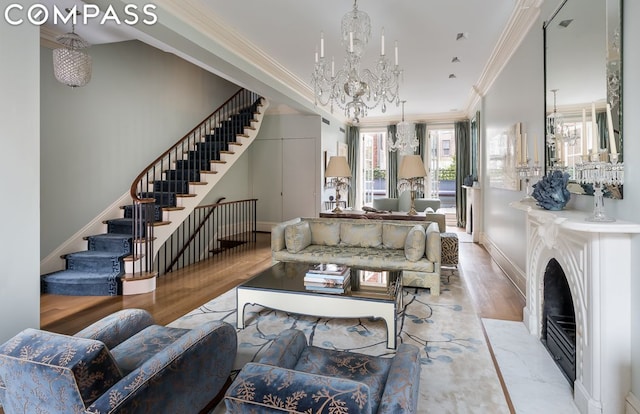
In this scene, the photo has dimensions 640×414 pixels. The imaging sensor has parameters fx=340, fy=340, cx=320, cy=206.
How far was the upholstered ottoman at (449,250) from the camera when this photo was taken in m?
4.60

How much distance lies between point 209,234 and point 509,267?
225 inches

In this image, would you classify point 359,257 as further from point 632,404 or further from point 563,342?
point 632,404

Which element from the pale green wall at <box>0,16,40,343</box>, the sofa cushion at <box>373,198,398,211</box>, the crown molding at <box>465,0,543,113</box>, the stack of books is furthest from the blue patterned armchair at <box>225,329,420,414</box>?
the sofa cushion at <box>373,198,398,211</box>

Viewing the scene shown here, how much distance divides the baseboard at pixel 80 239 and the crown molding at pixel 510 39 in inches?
235

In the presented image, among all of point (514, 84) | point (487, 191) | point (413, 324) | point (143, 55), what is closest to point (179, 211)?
point (143, 55)

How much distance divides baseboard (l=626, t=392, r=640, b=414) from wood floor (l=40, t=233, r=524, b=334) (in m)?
1.50

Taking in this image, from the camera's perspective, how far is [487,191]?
6.36 meters

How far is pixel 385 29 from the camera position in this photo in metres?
4.18

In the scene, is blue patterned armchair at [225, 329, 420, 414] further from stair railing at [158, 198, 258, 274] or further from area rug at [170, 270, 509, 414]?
stair railing at [158, 198, 258, 274]

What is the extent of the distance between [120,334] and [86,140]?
13.8 ft

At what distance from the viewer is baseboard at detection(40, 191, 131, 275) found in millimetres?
4438

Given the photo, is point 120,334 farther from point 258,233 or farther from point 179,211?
point 258,233

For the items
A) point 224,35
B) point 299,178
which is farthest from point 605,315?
point 299,178

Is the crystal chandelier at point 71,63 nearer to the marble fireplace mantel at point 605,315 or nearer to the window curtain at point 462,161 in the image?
the marble fireplace mantel at point 605,315
